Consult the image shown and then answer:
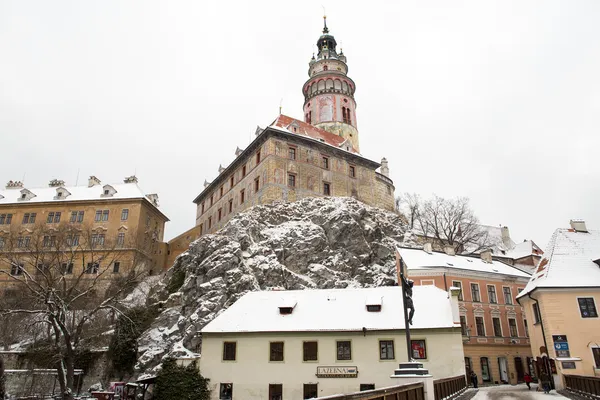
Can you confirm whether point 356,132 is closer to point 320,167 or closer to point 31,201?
point 320,167

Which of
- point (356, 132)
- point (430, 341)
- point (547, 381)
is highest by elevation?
point (356, 132)

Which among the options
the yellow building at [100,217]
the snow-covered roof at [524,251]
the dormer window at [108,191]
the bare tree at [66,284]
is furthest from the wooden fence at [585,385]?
the dormer window at [108,191]

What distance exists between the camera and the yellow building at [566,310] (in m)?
23.4

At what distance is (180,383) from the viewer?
23.8 m

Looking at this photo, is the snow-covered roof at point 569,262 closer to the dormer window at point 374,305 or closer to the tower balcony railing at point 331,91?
the dormer window at point 374,305

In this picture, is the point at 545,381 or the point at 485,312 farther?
the point at 485,312

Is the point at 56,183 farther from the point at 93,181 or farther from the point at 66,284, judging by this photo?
the point at 66,284

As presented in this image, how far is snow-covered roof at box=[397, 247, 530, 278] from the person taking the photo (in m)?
33.8

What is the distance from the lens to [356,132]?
6153cm

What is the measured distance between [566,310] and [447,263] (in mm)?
10621

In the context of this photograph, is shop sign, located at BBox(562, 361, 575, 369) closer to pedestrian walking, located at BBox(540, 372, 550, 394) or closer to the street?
pedestrian walking, located at BBox(540, 372, 550, 394)

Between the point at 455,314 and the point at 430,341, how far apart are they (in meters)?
2.12

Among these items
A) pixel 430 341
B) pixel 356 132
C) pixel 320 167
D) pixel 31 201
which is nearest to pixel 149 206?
pixel 31 201

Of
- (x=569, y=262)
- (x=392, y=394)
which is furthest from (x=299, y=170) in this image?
(x=392, y=394)
